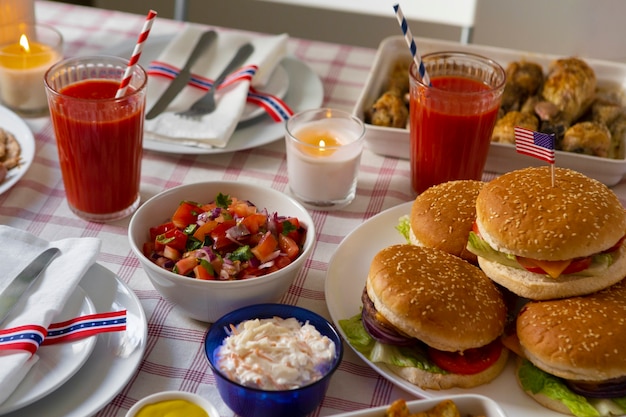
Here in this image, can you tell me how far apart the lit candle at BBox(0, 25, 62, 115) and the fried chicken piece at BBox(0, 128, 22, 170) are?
181 mm

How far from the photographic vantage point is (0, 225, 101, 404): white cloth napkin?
4.94 feet

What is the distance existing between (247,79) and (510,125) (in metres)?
0.87

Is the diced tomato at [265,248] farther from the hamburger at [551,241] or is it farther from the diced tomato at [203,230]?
the hamburger at [551,241]

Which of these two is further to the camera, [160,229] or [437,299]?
[160,229]

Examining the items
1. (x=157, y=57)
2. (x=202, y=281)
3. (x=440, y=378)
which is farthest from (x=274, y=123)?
(x=440, y=378)

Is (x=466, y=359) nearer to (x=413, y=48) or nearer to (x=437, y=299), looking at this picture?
(x=437, y=299)

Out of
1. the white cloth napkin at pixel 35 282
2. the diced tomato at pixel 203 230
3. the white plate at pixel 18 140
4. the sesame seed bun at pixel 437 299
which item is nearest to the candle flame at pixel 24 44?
the white plate at pixel 18 140

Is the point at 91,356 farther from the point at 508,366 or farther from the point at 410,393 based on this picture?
the point at 508,366

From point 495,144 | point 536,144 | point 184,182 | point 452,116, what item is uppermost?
point 536,144

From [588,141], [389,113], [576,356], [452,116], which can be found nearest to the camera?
[576,356]

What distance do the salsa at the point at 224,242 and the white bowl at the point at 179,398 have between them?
11.9 inches

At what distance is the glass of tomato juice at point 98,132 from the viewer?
2014mm

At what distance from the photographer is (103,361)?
1.63 m

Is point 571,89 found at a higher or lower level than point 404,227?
higher
